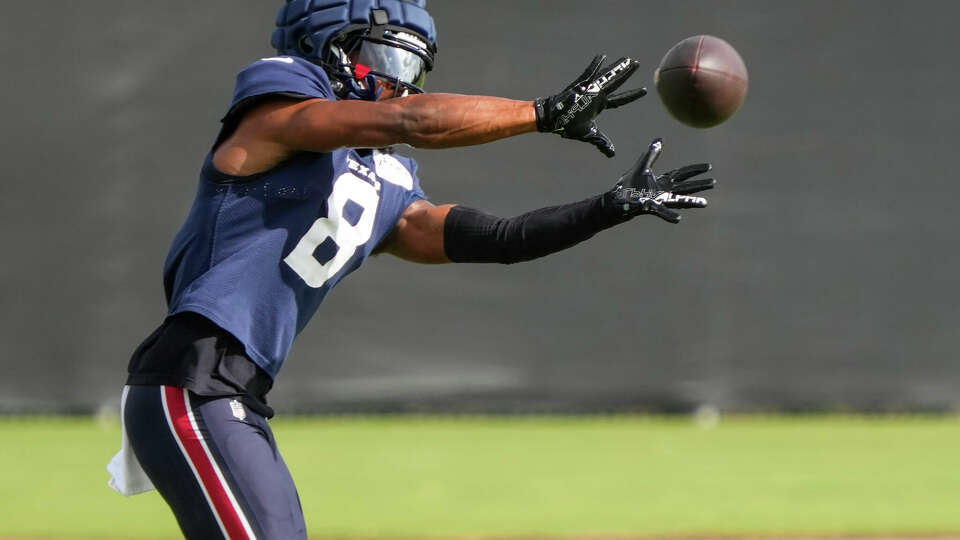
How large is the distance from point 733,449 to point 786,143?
7.24 feet

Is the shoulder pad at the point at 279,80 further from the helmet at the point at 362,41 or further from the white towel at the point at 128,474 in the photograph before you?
the white towel at the point at 128,474

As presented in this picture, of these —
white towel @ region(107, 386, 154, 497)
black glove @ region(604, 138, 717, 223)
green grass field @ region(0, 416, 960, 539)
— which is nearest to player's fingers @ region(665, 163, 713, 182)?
black glove @ region(604, 138, 717, 223)

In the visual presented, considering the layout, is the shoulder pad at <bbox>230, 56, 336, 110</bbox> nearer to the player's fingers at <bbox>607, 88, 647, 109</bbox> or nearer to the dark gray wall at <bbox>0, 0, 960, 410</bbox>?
the player's fingers at <bbox>607, 88, 647, 109</bbox>

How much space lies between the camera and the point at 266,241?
321cm

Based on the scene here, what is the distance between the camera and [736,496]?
6.45 m

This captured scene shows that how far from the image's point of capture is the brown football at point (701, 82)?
3787 mm

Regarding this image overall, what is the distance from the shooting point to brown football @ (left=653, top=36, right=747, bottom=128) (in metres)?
3.79

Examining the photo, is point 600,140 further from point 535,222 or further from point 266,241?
point 266,241

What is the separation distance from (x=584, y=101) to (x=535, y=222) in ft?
2.32

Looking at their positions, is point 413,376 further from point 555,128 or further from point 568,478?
point 555,128

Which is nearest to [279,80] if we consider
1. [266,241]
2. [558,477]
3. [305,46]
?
[266,241]

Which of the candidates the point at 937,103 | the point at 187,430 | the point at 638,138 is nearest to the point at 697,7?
the point at 638,138

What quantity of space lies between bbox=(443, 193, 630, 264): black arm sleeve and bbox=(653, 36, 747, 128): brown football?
41 cm

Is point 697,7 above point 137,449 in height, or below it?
above
